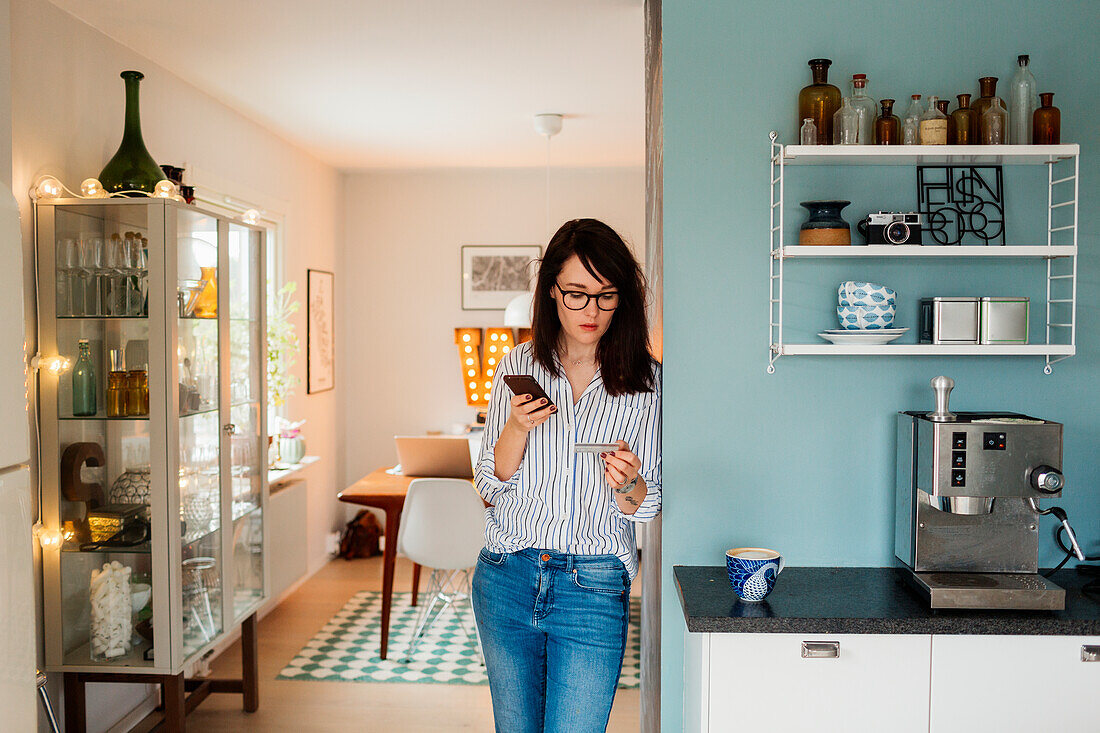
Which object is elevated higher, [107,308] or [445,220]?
[445,220]

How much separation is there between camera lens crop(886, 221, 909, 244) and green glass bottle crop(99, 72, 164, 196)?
2.27 metres

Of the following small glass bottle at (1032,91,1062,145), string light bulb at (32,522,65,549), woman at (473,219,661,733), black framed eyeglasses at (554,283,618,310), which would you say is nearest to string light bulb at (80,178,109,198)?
string light bulb at (32,522,65,549)

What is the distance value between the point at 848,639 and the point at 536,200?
4.50 metres

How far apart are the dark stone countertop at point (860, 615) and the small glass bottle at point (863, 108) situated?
1.02 meters

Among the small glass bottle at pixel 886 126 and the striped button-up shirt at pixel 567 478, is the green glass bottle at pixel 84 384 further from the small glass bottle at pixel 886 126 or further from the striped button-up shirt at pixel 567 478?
the small glass bottle at pixel 886 126

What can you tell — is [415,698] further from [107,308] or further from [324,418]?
[324,418]

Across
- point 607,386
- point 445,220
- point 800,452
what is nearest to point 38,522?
point 607,386

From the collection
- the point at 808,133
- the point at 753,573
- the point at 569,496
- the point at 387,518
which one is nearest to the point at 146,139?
the point at 387,518

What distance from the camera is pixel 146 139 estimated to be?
325 centimetres

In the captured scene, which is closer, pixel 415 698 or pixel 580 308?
pixel 580 308

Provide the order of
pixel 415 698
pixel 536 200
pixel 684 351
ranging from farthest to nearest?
1. pixel 536 200
2. pixel 415 698
3. pixel 684 351

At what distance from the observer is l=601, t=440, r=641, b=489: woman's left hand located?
1749mm

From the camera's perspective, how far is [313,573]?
17.1 ft

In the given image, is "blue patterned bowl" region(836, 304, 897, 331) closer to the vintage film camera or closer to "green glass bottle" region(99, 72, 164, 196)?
the vintage film camera
